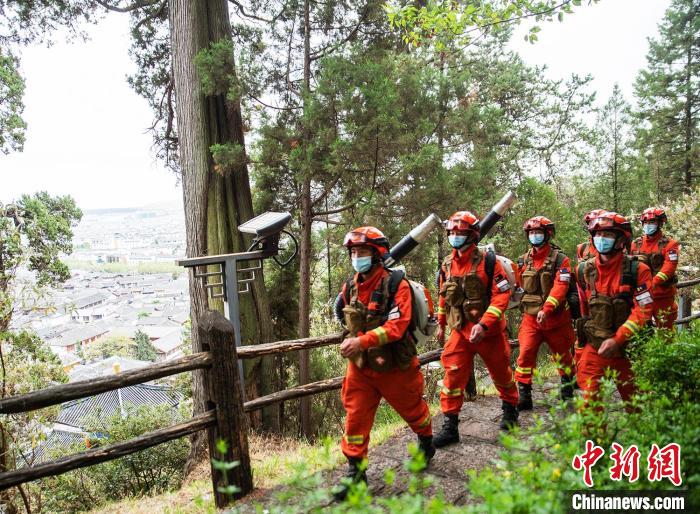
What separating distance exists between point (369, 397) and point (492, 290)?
1620 mm

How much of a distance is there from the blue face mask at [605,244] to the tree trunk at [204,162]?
6386 mm

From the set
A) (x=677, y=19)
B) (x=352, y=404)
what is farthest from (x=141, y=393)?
(x=677, y=19)

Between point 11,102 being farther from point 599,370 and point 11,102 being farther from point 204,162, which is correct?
point 599,370

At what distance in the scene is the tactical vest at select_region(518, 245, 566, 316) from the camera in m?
5.46

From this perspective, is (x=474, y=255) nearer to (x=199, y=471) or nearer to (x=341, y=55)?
(x=199, y=471)

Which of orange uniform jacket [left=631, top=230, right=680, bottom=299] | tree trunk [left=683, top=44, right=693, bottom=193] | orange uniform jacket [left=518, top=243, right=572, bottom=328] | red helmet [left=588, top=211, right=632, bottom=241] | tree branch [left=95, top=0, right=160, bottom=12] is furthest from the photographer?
tree trunk [left=683, top=44, right=693, bottom=193]

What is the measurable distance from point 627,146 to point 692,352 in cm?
2585

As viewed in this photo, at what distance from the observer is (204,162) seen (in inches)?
355

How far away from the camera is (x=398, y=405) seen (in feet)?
12.6

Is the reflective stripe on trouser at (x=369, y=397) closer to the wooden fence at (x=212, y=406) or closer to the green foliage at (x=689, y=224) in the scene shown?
the wooden fence at (x=212, y=406)

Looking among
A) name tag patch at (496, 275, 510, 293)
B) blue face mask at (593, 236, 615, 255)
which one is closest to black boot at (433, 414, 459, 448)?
name tag patch at (496, 275, 510, 293)

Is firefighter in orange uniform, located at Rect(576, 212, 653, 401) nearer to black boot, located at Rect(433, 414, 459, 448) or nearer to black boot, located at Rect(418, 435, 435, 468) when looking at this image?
Result: black boot, located at Rect(433, 414, 459, 448)

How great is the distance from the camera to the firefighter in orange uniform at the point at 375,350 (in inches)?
144

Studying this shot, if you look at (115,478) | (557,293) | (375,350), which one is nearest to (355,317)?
(375,350)
